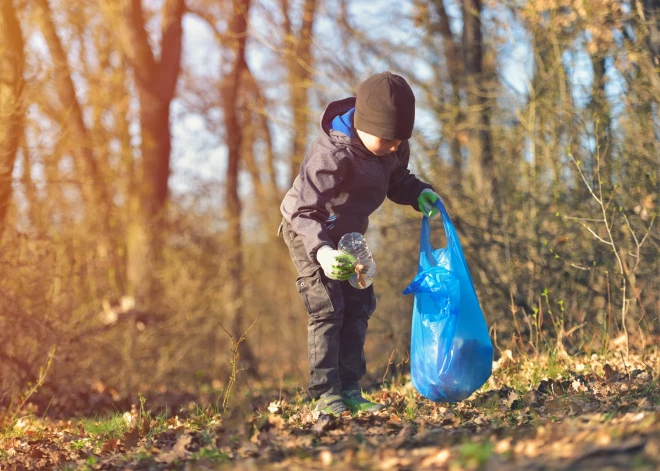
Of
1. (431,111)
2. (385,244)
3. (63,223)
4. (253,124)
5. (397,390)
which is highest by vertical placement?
(253,124)

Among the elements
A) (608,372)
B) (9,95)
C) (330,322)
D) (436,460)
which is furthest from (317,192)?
(9,95)

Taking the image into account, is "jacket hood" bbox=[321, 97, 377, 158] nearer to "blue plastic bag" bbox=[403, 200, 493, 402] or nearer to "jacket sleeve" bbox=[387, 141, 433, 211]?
"jacket sleeve" bbox=[387, 141, 433, 211]

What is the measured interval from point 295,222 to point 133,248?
6784mm

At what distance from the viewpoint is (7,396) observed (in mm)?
5824

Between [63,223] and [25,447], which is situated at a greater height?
[63,223]

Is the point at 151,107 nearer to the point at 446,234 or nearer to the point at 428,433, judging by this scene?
the point at 446,234

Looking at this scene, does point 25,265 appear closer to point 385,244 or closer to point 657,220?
point 385,244

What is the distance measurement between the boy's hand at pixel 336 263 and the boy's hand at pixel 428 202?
75 cm

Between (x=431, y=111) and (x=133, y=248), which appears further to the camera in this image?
(x=133, y=248)

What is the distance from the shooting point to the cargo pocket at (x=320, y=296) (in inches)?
151

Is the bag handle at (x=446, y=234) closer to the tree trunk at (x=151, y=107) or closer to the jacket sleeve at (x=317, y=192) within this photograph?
the jacket sleeve at (x=317, y=192)

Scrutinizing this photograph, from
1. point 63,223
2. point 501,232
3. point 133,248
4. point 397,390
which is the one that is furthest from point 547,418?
point 133,248

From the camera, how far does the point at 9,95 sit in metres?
5.64

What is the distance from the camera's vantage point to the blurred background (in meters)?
5.73
